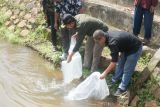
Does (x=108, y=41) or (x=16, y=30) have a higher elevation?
(x=108, y=41)

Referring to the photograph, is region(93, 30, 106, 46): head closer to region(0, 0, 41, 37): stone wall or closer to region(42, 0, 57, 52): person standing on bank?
region(42, 0, 57, 52): person standing on bank

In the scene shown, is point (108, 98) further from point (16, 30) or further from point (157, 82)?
point (16, 30)

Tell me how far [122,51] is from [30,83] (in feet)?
7.03

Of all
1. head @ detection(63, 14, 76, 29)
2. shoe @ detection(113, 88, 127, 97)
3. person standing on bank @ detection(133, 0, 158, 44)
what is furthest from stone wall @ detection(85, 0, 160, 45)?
head @ detection(63, 14, 76, 29)

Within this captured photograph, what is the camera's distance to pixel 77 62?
25.2 feet

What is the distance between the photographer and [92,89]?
7062 millimetres

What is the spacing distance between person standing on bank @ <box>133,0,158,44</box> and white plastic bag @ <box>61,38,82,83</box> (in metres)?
1.51

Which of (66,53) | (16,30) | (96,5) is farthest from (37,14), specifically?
(66,53)

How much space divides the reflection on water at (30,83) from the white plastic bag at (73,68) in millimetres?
189

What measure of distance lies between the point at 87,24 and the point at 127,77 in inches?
50.5

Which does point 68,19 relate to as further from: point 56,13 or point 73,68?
point 56,13

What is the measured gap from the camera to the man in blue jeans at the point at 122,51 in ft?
21.4

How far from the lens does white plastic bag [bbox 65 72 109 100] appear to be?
22.8ft

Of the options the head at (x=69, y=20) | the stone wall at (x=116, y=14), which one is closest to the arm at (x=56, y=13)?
the stone wall at (x=116, y=14)
